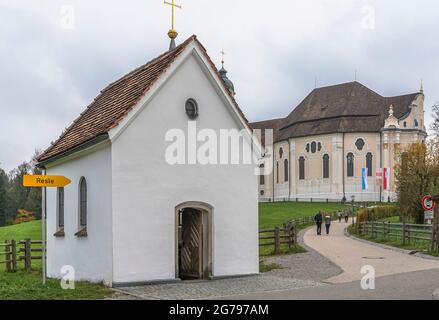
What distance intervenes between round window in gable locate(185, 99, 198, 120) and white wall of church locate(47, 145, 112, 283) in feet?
8.69

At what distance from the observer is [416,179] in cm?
4266

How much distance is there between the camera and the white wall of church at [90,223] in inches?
625

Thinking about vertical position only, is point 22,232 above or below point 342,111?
below

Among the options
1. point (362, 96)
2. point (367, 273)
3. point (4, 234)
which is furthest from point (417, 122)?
point (367, 273)

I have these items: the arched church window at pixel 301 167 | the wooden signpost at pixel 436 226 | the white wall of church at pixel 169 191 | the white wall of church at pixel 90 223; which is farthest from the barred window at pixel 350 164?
the white wall of church at pixel 90 223

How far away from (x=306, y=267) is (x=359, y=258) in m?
3.67

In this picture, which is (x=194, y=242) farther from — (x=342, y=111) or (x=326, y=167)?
(x=342, y=111)

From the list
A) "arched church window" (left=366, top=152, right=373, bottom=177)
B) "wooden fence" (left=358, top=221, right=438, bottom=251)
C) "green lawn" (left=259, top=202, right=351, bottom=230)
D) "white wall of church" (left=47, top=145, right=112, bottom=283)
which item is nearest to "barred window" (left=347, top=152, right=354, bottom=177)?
"arched church window" (left=366, top=152, right=373, bottom=177)

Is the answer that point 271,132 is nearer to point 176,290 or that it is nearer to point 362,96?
point 362,96

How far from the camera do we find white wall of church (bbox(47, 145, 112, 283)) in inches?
625

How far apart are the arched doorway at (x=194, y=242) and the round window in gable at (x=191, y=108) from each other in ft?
8.15

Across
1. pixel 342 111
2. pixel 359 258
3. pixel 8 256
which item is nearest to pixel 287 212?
pixel 342 111
